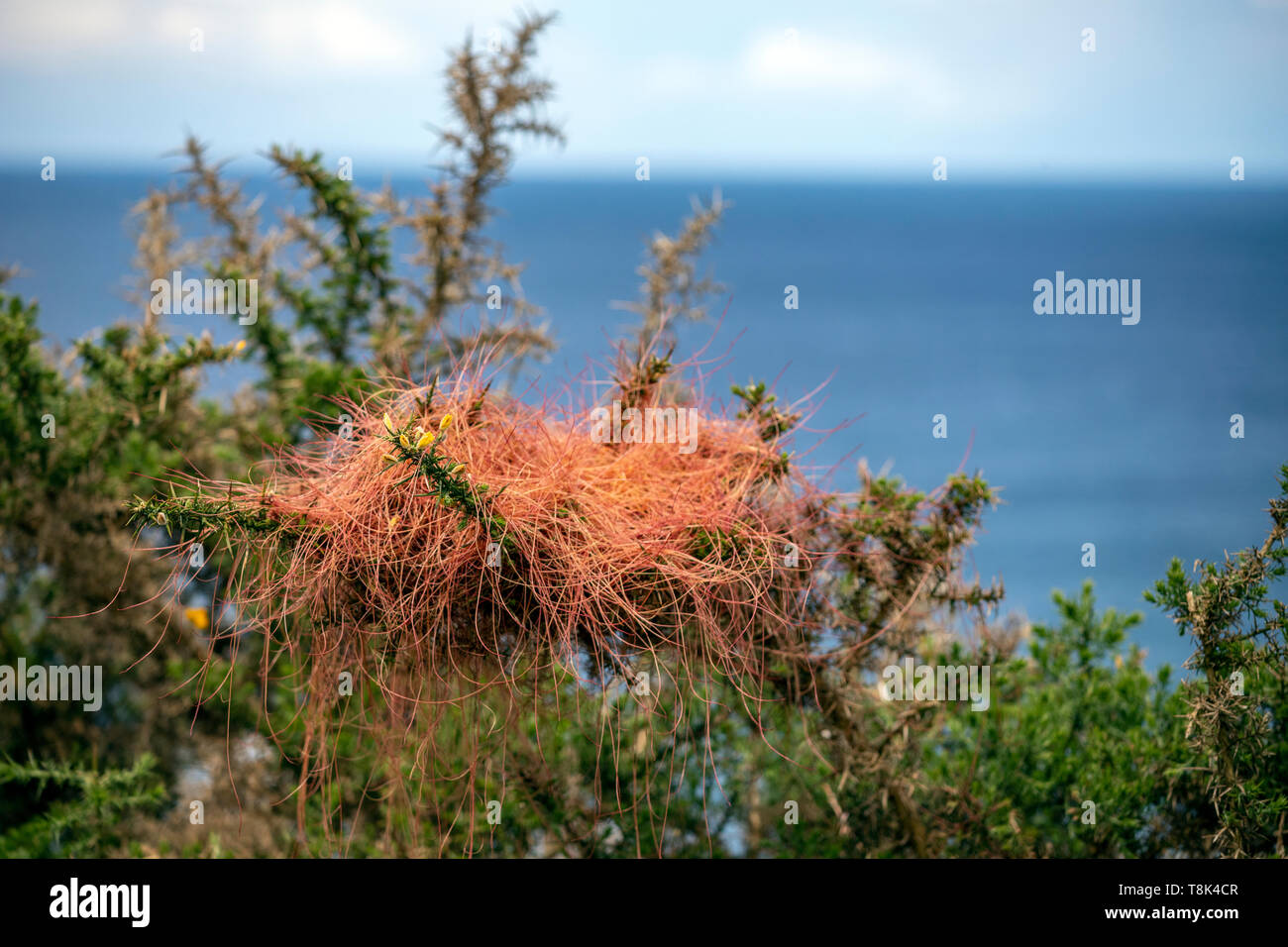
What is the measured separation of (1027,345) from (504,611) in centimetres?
4536

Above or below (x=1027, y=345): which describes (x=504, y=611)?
below

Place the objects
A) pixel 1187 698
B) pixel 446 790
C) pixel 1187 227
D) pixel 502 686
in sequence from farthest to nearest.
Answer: pixel 1187 227 < pixel 446 790 < pixel 1187 698 < pixel 502 686

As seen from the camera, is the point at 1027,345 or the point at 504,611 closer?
the point at 504,611

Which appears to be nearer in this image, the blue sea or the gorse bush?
the gorse bush

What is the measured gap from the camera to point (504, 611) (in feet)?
8.97

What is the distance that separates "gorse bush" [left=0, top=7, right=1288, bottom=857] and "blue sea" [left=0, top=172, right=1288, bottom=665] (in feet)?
0.97

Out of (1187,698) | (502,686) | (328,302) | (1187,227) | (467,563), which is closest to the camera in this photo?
(467,563)

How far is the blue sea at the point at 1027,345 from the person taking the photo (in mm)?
9133

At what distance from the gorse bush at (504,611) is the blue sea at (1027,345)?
0.30 metres

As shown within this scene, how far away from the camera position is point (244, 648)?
5.42m

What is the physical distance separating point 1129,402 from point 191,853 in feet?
105

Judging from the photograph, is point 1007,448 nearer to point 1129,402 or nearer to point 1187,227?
point 1129,402

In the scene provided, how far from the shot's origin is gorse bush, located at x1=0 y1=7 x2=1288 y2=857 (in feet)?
8.66
